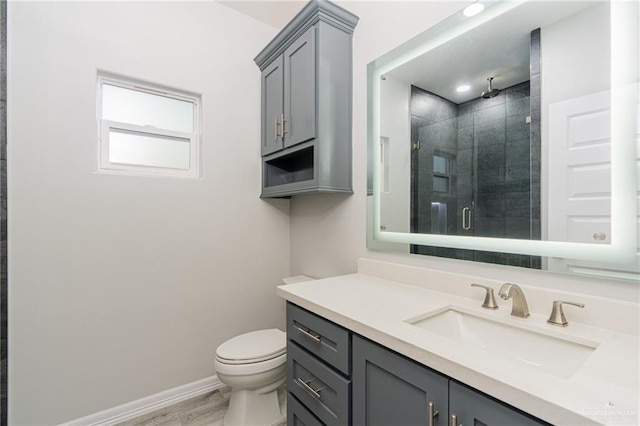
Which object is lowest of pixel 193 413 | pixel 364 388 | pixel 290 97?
pixel 193 413

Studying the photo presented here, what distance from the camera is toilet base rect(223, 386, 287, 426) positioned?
1.58m

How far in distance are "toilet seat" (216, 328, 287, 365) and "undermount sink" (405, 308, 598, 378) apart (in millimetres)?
976

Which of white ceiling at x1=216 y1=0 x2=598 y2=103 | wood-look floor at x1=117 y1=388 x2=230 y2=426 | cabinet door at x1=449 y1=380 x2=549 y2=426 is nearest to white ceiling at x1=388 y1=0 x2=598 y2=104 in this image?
white ceiling at x1=216 y1=0 x2=598 y2=103

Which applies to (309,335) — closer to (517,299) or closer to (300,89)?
(517,299)

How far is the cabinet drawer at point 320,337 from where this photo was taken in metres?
0.97

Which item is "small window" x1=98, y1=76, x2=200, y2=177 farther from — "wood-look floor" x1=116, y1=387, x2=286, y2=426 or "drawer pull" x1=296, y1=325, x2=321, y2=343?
"wood-look floor" x1=116, y1=387, x2=286, y2=426

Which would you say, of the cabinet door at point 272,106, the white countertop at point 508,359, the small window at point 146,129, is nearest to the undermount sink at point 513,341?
the white countertop at point 508,359

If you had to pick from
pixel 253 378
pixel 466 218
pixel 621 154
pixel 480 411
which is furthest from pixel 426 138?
pixel 253 378

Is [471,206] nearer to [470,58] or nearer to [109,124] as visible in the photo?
[470,58]

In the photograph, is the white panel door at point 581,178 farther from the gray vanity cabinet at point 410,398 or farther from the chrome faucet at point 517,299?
the gray vanity cabinet at point 410,398

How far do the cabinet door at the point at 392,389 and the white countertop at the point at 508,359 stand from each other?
4 centimetres

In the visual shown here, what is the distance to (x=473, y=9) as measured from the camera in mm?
1166

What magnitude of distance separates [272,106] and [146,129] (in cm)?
85

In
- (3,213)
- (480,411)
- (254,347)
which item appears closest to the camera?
(480,411)
